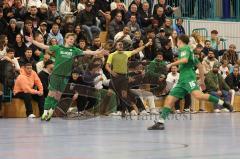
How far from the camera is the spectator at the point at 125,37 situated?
91.3 feet

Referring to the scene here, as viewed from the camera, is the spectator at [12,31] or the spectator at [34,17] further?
the spectator at [34,17]

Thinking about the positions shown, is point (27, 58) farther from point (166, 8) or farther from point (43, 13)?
point (166, 8)

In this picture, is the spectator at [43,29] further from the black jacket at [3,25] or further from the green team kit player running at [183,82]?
the green team kit player running at [183,82]

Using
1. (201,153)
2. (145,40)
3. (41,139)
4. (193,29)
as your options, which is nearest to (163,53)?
(145,40)

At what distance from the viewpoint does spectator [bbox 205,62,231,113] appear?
97.2 feet

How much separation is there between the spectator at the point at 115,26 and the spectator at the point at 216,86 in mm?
3736

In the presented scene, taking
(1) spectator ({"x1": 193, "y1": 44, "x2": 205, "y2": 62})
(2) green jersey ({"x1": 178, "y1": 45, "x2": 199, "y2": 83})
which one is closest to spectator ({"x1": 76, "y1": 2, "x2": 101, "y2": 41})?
(1) spectator ({"x1": 193, "y1": 44, "x2": 205, "y2": 62})

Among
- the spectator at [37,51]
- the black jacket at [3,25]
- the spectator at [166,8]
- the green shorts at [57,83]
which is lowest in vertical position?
the green shorts at [57,83]

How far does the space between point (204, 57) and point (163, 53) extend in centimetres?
226

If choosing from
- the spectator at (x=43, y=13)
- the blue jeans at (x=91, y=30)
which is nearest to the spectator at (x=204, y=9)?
the blue jeans at (x=91, y=30)

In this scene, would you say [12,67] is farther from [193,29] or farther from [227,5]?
[227,5]

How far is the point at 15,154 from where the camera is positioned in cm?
1202

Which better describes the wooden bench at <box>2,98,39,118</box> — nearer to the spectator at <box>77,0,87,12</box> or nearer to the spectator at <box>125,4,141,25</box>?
the spectator at <box>77,0,87,12</box>

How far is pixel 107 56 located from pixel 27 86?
3.72 m
